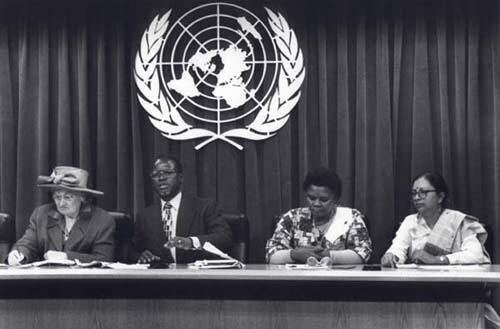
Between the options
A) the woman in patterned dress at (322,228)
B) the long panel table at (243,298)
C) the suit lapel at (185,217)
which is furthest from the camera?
the suit lapel at (185,217)

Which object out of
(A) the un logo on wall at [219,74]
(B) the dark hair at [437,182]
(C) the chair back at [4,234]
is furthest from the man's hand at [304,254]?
A: (C) the chair back at [4,234]

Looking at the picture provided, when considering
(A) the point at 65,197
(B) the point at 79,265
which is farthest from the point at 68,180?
(B) the point at 79,265

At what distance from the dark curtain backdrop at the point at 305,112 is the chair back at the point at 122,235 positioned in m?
0.60

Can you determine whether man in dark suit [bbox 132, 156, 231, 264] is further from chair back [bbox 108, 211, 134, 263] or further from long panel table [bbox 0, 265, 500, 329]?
long panel table [bbox 0, 265, 500, 329]

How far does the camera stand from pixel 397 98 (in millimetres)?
5254

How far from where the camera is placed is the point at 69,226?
4695mm

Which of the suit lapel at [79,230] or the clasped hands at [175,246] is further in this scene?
the suit lapel at [79,230]

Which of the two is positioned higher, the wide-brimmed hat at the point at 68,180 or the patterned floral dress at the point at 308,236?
the wide-brimmed hat at the point at 68,180

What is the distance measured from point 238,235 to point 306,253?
61 cm

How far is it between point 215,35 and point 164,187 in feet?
3.98

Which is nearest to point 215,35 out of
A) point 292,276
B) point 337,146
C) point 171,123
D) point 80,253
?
point 171,123

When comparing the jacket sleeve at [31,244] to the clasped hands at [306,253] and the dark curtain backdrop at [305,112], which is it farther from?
the clasped hands at [306,253]

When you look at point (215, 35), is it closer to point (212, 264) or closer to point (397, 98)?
point (397, 98)

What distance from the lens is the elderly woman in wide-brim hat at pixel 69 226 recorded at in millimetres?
4598
